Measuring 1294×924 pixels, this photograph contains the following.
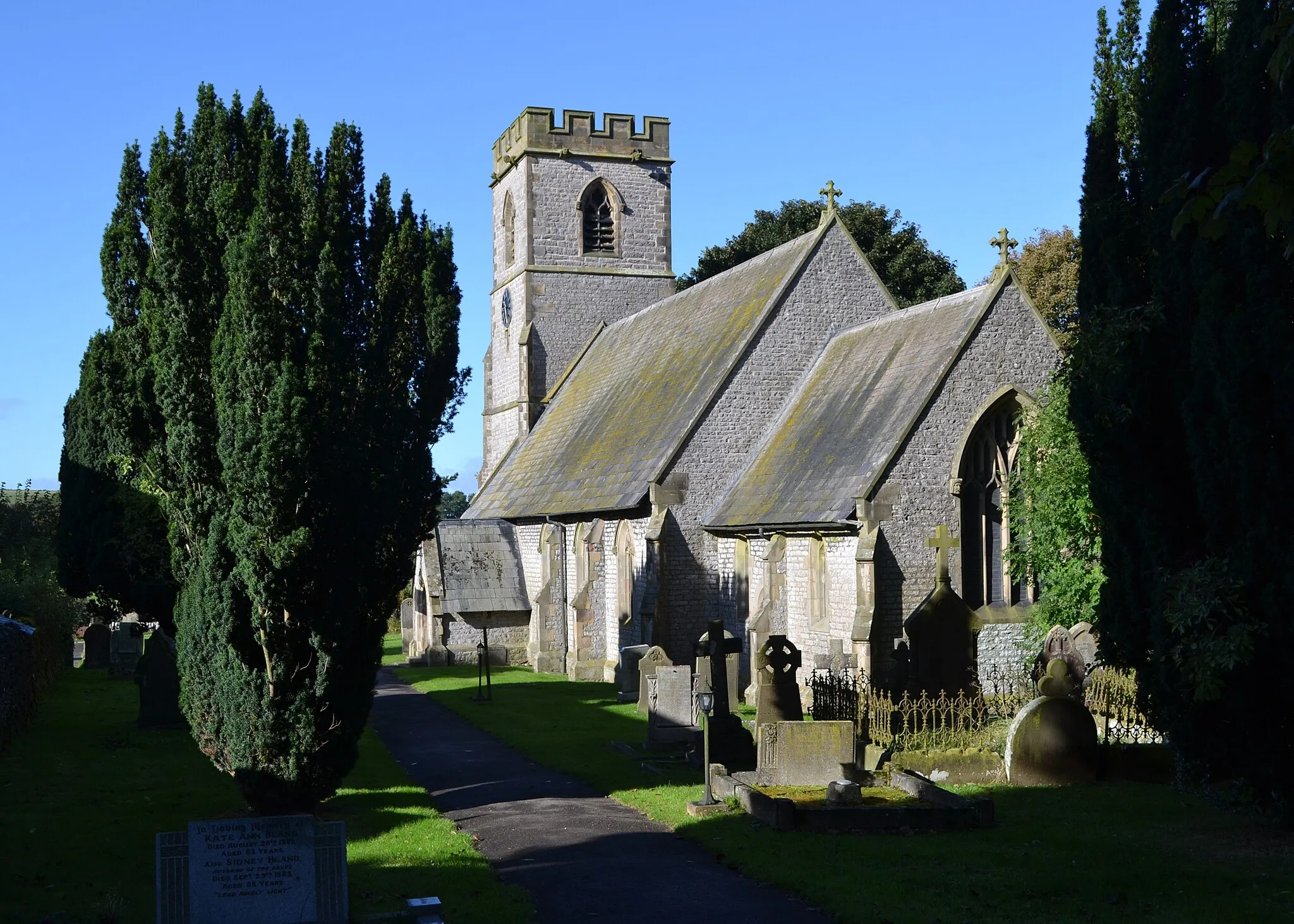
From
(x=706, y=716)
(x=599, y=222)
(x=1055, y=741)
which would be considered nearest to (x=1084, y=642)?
(x=1055, y=741)

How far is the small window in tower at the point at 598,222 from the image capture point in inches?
1478

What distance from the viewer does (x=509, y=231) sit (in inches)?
1549

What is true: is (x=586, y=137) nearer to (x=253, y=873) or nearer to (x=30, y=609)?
(x=30, y=609)

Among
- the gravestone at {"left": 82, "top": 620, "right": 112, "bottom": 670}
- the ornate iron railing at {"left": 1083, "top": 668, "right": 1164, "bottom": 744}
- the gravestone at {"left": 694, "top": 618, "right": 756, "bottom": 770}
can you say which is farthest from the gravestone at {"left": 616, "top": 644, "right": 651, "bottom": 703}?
the gravestone at {"left": 82, "top": 620, "right": 112, "bottom": 670}

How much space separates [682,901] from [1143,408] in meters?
→ 5.71

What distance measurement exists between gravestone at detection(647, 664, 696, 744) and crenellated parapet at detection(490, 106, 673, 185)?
23390 millimetres

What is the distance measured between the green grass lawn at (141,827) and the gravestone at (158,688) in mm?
391

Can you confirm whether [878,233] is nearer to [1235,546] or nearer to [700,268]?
[700,268]

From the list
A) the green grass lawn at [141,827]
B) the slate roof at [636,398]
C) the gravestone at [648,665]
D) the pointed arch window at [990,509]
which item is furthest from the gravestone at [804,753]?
the slate roof at [636,398]

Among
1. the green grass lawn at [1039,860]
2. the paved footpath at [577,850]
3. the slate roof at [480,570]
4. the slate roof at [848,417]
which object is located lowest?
the paved footpath at [577,850]

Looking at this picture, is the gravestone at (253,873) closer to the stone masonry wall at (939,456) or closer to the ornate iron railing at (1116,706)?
the ornate iron railing at (1116,706)

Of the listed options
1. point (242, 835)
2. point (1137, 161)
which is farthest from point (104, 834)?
point (1137, 161)

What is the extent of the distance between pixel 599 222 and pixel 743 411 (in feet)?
47.1

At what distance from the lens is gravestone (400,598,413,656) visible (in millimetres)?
35438
